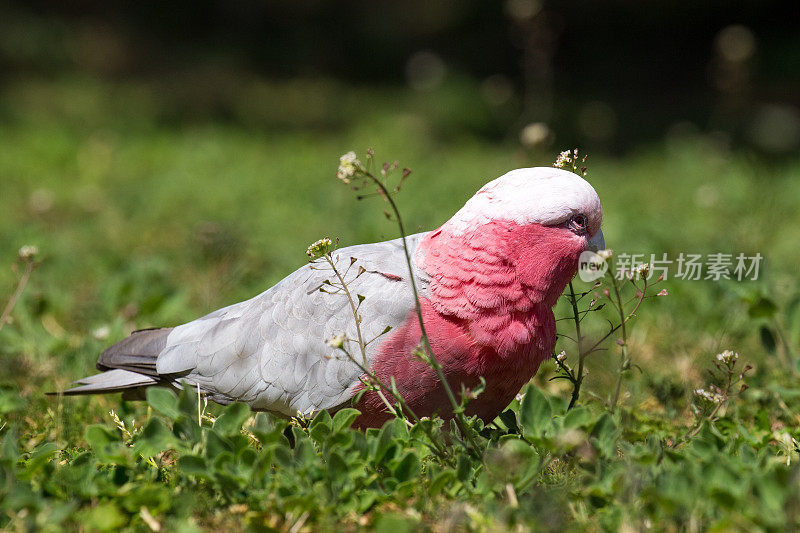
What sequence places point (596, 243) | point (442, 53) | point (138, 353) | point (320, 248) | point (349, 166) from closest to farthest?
point (349, 166)
point (320, 248)
point (596, 243)
point (138, 353)
point (442, 53)

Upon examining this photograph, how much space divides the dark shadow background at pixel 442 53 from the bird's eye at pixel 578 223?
16.8 feet

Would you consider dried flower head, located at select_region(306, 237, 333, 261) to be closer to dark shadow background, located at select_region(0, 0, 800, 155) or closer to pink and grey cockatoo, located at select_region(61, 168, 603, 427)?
pink and grey cockatoo, located at select_region(61, 168, 603, 427)

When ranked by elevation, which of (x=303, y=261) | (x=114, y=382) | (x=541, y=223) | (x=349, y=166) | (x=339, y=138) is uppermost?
(x=349, y=166)

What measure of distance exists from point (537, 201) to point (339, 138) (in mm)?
4960

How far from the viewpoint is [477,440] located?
193 cm

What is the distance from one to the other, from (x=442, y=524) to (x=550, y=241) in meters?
0.75

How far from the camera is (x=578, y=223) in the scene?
2061 millimetres

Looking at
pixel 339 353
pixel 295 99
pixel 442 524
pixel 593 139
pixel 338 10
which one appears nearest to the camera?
pixel 442 524

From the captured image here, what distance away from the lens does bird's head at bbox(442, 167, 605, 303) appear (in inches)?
79.3

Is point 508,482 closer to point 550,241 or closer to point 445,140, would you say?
point 550,241

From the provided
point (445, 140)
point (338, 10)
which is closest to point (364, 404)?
point (445, 140)

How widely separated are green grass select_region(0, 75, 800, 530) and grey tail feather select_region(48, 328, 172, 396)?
0.15 m

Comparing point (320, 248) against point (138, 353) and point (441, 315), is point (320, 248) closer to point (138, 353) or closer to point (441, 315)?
point (441, 315)

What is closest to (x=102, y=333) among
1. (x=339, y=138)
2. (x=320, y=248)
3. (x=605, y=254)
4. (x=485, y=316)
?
(x=320, y=248)
